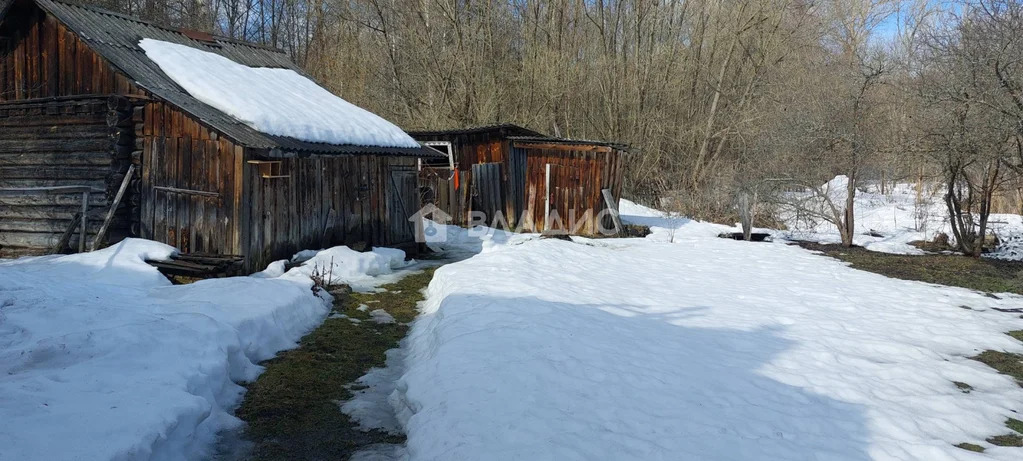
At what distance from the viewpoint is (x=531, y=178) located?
1906cm

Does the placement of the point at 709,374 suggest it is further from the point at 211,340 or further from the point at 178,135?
A: the point at 178,135

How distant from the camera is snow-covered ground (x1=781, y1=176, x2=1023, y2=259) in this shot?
17.0m

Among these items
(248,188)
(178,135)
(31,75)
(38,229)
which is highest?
(31,75)

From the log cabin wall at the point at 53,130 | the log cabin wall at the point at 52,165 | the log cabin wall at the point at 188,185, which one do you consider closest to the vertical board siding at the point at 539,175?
the log cabin wall at the point at 188,185

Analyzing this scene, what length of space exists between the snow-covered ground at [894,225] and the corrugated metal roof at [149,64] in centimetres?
1293

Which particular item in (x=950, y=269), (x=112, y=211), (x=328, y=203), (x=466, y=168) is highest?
(x=466, y=168)

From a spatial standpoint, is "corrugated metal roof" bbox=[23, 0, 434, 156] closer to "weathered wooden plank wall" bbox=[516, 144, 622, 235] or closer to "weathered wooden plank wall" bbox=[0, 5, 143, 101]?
"weathered wooden plank wall" bbox=[0, 5, 143, 101]

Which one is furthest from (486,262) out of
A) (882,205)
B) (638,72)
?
(882,205)

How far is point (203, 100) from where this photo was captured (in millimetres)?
11469

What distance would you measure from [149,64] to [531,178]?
1019cm

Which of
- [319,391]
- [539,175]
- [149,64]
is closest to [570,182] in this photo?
[539,175]

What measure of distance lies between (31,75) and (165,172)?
3465 millimetres

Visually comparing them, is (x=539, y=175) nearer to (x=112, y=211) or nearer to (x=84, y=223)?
(x=112, y=211)

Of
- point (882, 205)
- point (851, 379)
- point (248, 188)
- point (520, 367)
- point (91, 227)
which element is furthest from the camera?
point (882, 205)
